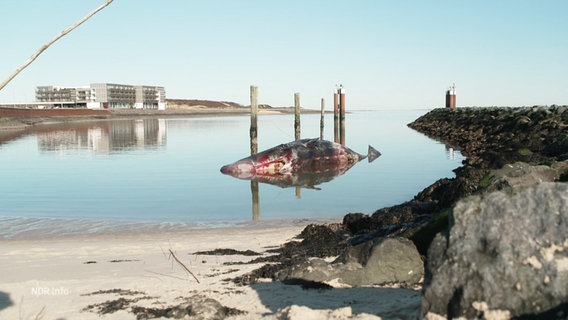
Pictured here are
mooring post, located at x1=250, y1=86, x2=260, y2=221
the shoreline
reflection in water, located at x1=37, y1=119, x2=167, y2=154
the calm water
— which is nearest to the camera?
the shoreline

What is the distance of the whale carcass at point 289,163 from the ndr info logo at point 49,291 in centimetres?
1286

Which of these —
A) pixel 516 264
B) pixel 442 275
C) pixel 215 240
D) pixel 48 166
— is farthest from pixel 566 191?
pixel 48 166

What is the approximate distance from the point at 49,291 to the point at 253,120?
20.4 m

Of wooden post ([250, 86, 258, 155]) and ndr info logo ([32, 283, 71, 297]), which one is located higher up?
wooden post ([250, 86, 258, 155])

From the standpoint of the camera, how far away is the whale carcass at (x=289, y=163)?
64.0ft

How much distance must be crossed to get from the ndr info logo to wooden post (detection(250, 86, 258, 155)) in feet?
63.7

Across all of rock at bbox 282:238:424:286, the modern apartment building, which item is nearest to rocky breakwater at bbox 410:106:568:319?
rock at bbox 282:238:424:286

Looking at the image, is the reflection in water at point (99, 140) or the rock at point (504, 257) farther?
the reflection in water at point (99, 140)

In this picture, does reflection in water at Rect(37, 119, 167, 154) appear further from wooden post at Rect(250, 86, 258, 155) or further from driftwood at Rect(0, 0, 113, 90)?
driftwood at Rect(0, 0, 113, 90)

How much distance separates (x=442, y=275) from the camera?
11.2 feet

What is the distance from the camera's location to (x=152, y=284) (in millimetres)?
5895

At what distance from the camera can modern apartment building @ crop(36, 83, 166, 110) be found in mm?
141875

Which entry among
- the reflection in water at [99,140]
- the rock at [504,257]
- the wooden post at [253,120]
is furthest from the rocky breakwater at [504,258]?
the reflection in water at [99,140]

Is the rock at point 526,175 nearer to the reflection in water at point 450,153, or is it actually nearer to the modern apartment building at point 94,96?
the reflection in water at point 450,153
